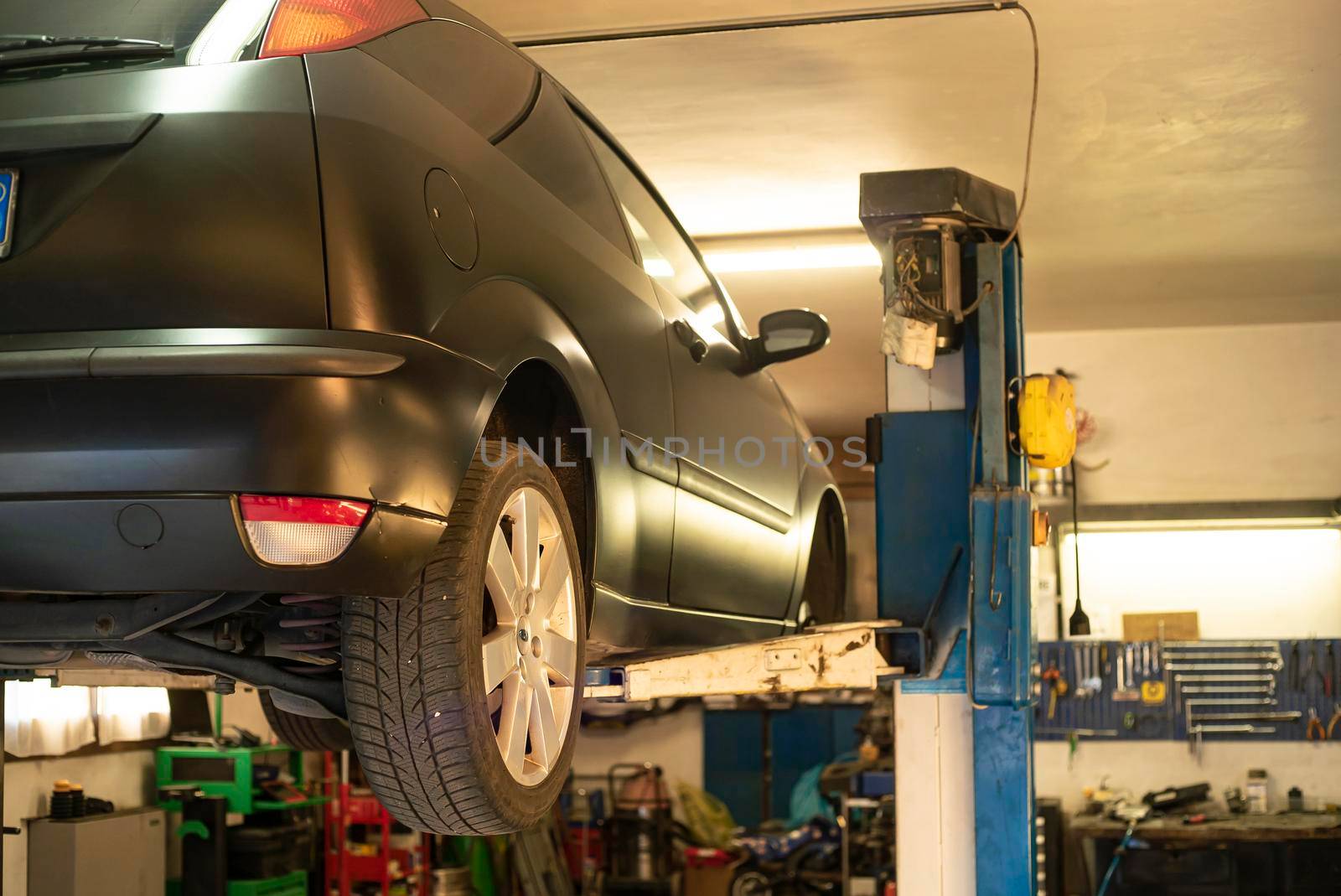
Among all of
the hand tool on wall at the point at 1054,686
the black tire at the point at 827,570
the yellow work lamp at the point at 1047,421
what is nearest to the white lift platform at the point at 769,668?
the yellow work lamp at the point at 1047,421

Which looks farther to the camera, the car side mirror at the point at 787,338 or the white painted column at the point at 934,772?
the white painted column at the point at 934,772

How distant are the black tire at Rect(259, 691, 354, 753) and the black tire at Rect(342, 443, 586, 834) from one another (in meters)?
1.10

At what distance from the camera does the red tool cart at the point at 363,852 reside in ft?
28.3

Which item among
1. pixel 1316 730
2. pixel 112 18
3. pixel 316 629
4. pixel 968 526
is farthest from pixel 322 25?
pixel 1316 730

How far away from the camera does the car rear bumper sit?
1.41m

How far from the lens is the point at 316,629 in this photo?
5.95ft

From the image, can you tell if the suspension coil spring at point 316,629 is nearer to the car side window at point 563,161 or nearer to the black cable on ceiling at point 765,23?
the car side window at point 563,161

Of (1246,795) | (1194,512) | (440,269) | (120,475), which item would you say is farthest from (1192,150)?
(120,475)

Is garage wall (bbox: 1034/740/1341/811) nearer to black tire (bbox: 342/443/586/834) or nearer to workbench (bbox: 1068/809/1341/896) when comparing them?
workbench (bbox: 1068/809/1341/896)

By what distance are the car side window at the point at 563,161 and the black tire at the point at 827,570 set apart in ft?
5.86

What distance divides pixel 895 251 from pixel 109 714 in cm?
543

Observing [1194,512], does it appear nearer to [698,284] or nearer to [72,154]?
[698,284]

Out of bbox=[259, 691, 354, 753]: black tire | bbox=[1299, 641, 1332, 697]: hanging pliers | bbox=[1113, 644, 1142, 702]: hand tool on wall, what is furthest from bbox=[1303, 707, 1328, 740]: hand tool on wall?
bbox=[259, 691, 354, 753]: black tire

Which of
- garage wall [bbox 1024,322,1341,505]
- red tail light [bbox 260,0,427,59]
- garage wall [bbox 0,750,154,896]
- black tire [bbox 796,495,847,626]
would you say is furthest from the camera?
garage wall [bbox 1024,322,1341,505]
